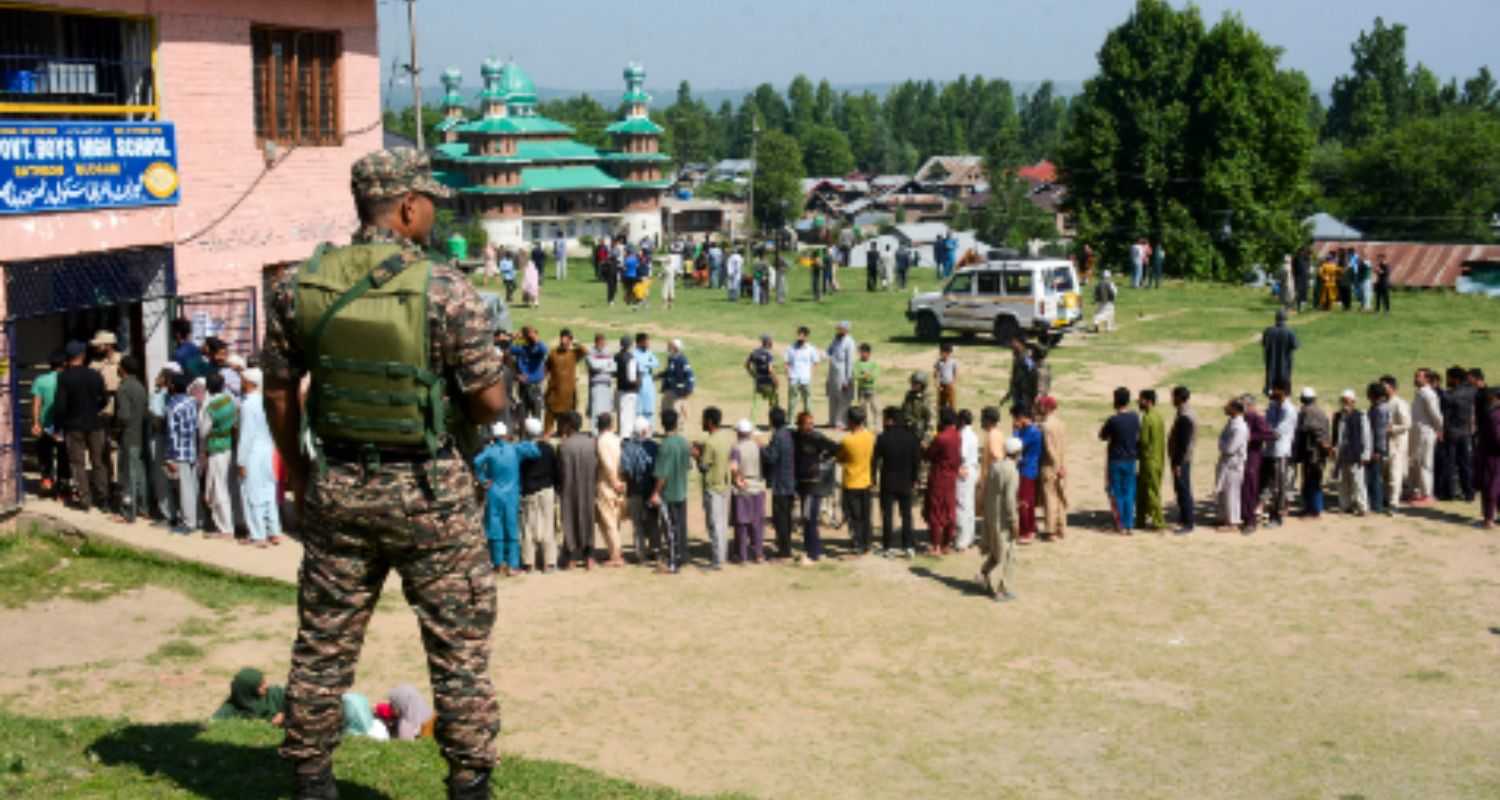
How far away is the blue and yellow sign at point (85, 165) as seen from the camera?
14188 mm

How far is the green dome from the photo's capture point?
290ft

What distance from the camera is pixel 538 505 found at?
14.2 meters

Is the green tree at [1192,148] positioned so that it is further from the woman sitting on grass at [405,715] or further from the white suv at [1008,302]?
the woman sitting on grass at [405,715]

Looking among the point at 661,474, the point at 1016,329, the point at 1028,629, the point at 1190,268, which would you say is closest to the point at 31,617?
the point at 661,474

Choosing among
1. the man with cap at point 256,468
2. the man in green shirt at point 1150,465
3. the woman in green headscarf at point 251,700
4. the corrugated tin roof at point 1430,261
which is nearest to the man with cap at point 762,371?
the man in green shirt at point 1150,465

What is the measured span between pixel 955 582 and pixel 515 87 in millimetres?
79934

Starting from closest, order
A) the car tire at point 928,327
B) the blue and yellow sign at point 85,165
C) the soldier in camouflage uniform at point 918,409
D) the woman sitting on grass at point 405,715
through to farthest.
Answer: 1. the woman sitting on grass at point 405,715
2. the blue and yellow sign at point 85,165
3. the soldier in camouflage uniform at point 918,409
4. the car tire at point 928,327

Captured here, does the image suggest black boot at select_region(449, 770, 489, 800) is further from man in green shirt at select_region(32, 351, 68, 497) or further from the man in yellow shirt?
man in green shirt at select_region(32, 351, 68, 497)

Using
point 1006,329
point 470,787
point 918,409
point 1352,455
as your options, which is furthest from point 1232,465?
point 1006,329

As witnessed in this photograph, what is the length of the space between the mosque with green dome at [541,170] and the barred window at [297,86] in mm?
64672

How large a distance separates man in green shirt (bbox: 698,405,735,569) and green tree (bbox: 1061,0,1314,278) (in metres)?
39.3

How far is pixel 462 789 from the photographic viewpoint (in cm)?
515

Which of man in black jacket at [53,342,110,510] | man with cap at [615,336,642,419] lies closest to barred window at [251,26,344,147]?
man in black jacket at [53,342,110,510]

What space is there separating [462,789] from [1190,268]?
50.0 metres
